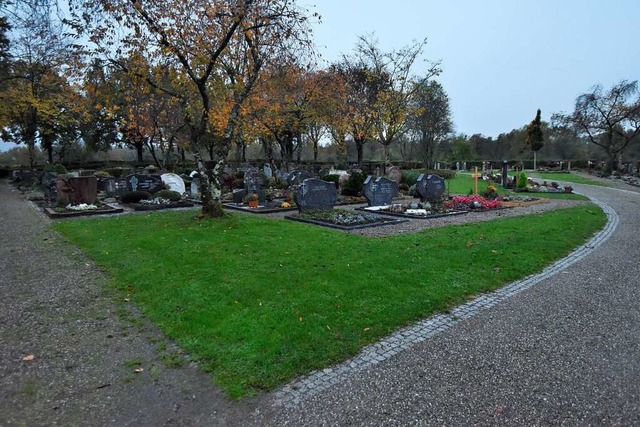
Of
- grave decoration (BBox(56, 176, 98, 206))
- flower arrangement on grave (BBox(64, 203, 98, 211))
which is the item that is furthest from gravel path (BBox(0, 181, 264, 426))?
grave decoration (BBox(56, 176, 98, 206))

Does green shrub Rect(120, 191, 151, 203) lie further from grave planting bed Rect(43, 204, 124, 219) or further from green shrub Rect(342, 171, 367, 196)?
green shrub Rect(342, 171, 367, 196)

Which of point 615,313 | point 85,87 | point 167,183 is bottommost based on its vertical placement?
point 615,313

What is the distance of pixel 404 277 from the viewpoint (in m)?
6.15

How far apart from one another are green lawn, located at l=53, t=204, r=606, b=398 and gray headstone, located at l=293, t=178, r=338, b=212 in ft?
7.91

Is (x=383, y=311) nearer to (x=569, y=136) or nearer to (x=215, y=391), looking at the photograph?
(x=215, y=391)

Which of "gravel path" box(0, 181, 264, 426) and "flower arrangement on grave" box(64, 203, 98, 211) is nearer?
"gravel path" box(0, 181, 264, 426)

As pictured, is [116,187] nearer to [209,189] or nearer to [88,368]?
[209,189]

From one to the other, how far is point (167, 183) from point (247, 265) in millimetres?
14472

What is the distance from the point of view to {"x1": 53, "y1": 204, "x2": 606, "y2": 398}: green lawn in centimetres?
392

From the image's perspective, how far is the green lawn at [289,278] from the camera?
3920 mm

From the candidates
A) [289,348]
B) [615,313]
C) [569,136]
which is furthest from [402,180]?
[569,136]

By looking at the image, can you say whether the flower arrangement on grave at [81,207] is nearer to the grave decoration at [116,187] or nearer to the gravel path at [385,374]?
the grave decoration at [116,187]

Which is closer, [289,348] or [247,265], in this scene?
[289,348]

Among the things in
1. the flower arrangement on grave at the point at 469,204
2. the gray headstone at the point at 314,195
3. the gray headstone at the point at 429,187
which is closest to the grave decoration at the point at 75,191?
the gray headstone at the point at 314,195
